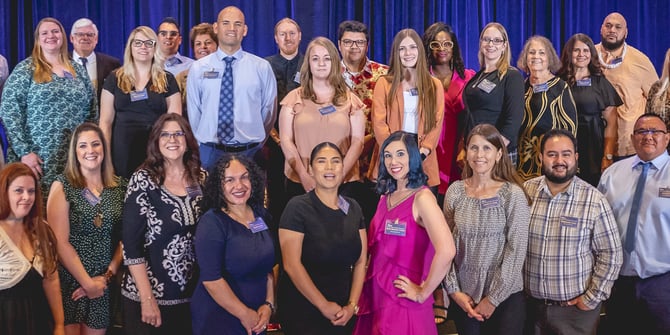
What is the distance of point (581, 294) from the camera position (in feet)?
12.3

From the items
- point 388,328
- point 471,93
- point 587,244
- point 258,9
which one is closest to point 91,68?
point 258,9

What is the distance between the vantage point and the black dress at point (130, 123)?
4.55 meters

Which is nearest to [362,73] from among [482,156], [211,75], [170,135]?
[211,75]

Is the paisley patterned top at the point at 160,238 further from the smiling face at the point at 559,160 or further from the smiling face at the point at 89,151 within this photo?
the smiling face at the point at 559,160

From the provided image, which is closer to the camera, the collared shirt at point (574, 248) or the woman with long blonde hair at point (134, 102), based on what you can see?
the collared shirt at point (574, 248)

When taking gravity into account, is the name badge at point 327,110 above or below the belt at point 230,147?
above

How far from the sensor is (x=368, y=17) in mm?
7020

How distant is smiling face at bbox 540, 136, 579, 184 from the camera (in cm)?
379

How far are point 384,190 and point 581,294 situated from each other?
1124mm

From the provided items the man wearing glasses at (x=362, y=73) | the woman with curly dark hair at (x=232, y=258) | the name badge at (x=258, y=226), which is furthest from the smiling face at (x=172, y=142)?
the man wearing glasses at (x=362, y=73)

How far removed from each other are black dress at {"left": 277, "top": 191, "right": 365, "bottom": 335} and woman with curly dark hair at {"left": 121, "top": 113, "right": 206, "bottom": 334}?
1.57ft

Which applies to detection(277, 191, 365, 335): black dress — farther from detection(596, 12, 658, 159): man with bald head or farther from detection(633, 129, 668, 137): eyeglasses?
detection(596, 12, 658, 159): man with bald head

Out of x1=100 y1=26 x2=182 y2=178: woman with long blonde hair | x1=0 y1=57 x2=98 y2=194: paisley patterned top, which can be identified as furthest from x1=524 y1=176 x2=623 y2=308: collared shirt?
x1=0 y1=57 x2=98 y2=194: paisley patterned top

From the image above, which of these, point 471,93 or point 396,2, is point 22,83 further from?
point 396,2
